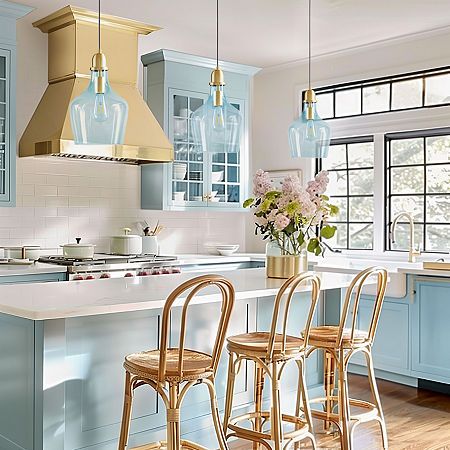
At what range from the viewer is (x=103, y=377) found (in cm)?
311

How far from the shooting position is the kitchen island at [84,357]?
9.23 feet

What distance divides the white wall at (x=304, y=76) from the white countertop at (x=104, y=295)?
2.55 meters

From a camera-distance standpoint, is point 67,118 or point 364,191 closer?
point 67,118

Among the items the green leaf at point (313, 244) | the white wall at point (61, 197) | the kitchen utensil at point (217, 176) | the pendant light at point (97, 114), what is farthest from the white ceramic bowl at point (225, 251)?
the pendant light at point (97, 114)

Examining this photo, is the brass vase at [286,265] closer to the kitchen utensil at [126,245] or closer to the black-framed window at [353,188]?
the kitchen utensil at [126,245]

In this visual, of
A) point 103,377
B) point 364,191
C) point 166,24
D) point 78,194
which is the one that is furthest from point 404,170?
point 103,377

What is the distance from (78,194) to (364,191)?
→ 99.8 inches

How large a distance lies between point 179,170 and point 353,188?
1.60m

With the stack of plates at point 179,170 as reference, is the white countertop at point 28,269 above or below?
below

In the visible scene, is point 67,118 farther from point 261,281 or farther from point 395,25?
point 395,25

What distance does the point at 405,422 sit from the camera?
423 cm

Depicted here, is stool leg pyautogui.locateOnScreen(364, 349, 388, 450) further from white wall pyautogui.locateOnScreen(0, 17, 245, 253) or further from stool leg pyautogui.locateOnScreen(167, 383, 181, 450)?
white wall pyautogui.locateOnScreen(0, 17, 245, 253)

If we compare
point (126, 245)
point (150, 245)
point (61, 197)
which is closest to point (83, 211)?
point (61, 197)

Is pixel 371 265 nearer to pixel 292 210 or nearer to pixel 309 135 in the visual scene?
pixel 309 135
